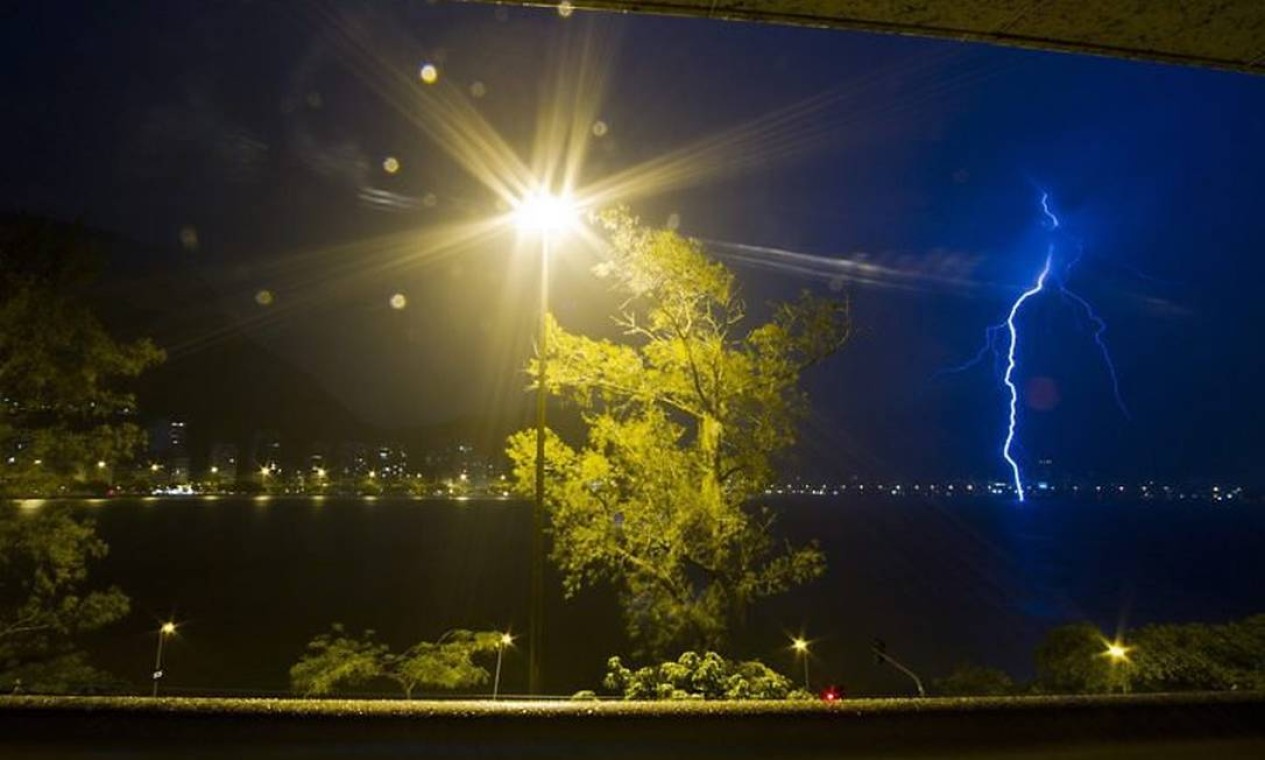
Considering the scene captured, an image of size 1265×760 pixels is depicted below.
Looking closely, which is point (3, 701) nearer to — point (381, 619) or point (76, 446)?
point (76, 446)

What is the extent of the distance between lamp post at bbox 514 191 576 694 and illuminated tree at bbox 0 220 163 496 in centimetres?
842

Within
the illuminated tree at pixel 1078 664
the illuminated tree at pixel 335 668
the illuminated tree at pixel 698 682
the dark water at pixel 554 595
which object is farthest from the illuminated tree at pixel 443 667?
the illuminated tree at pixel 1078 664

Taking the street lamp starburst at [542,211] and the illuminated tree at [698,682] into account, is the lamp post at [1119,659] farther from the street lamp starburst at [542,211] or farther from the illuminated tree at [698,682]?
the street lamp starburst at [542,211]

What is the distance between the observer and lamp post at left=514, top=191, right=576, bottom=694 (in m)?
11.8

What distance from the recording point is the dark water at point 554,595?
2275 inches

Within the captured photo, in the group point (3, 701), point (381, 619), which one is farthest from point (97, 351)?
point (381, 619)

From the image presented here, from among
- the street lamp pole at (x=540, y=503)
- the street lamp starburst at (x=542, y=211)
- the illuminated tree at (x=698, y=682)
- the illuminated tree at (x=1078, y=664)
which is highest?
the street lamp starburst at (x=542, y=211)

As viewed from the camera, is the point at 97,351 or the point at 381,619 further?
the point at 381,619

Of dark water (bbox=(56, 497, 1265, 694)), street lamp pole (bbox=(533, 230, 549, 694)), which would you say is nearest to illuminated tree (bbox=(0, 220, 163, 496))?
street lamp pole (bbox=(533, 230, 549, 694))

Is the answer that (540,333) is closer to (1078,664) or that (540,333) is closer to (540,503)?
(540,503)

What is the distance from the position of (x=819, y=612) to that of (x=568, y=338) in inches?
2615

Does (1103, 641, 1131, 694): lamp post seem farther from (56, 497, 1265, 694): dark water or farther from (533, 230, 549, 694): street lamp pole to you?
(533, 230, 549, 694): street lamp pole

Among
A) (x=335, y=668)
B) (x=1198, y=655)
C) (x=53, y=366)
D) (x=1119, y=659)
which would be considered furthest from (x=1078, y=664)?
(x=53, y=366)

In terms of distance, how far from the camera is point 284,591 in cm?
7762
